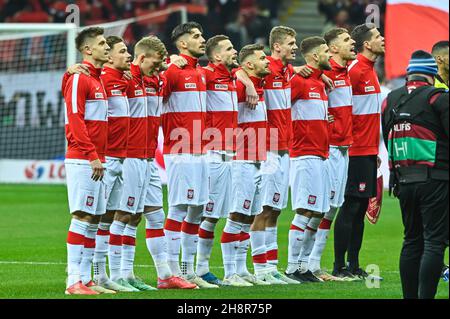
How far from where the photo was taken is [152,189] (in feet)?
36.6

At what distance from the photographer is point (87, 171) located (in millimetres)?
10102

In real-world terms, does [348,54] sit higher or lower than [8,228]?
higher

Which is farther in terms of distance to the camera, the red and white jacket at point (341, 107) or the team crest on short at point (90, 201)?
the red and white jacket at point (341, 107)

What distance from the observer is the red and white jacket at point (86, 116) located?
1001 centimetres

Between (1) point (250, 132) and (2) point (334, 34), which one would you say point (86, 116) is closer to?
(1) point (250, 132)

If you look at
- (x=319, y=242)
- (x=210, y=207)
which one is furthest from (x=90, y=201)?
(x=319, y=242)

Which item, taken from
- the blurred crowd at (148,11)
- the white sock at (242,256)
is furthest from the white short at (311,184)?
the blurred crowd at (148,11)

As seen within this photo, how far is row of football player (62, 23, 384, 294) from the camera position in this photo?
10.3 meters

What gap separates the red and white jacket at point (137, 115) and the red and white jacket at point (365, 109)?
257 cm

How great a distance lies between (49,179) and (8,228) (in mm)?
7543

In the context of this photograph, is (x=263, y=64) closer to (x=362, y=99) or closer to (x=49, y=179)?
(x=362, y=99)

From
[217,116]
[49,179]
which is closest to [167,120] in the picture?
[217,116]

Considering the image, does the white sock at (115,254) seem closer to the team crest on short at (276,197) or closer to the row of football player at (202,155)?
the row of football player at (202,155)

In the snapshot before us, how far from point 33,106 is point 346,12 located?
29.7ft
